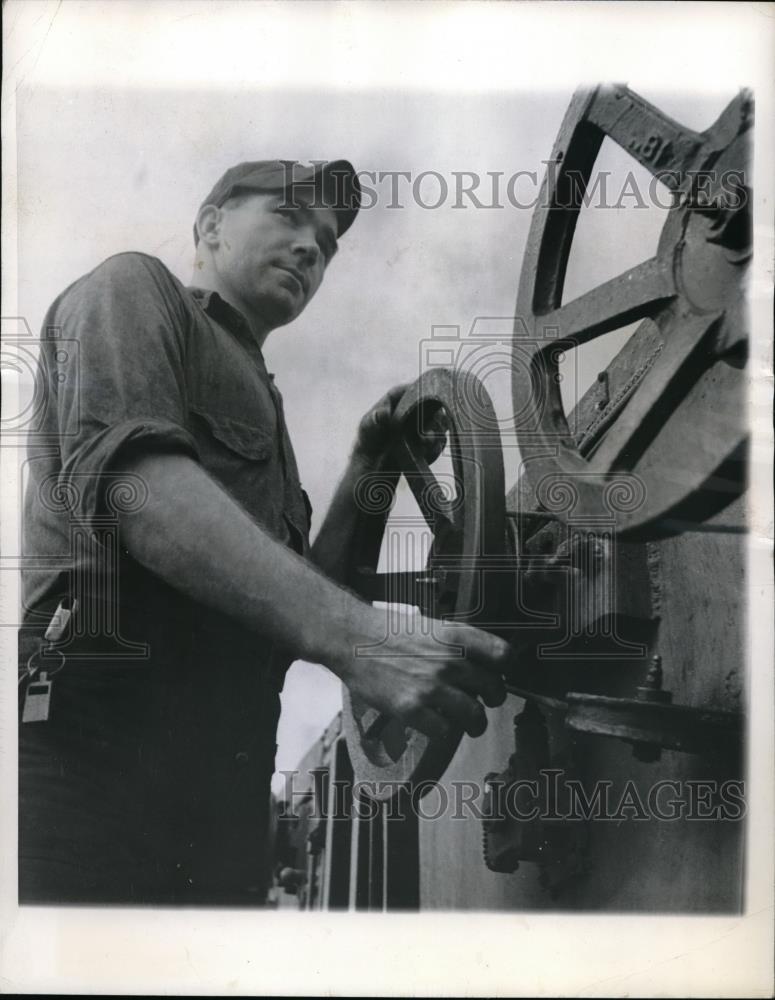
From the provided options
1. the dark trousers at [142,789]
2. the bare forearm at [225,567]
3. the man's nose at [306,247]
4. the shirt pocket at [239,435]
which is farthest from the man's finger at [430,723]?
the man's nose at [306,247]

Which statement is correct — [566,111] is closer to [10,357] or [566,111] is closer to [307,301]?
[307,301]

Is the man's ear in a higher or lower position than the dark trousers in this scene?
higher

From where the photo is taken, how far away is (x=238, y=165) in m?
1.88

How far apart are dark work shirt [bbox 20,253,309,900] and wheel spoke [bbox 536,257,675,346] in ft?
1.77

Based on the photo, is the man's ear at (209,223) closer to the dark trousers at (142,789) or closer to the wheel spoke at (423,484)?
the wheel spoke at (423,484)

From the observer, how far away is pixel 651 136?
5.24 ft

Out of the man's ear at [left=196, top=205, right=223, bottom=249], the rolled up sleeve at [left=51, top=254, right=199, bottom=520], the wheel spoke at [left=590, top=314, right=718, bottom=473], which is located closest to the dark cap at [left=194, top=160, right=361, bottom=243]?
the man's ear at [left=196, top=205, right=223, bottom=249]

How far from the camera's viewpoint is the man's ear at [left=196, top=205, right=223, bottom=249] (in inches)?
74.2

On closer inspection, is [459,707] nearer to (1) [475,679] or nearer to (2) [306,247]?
(1) [475,679]

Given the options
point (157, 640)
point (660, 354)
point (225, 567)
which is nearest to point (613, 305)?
point (660, 354)

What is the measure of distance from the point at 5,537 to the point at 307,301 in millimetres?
595

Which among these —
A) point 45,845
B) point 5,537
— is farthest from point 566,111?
point 45,845

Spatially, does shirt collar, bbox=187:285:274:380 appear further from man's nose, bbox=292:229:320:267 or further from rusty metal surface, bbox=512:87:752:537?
rusty metal surface, bbox=512:87:752:537

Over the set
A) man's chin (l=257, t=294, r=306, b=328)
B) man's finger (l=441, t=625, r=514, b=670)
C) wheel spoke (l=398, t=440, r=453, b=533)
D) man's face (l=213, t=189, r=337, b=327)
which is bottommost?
man's finger (l=441, t=625, r=514, b=670)
